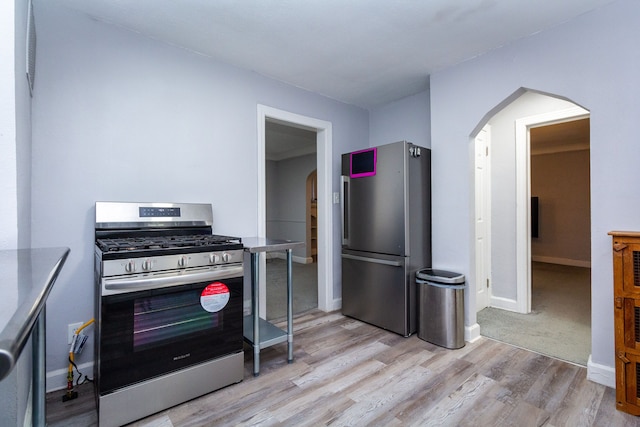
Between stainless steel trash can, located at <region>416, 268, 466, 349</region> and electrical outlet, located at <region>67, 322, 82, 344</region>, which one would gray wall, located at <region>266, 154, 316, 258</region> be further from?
electrical outlet, located at <region>67, 322, 82, 344</region>

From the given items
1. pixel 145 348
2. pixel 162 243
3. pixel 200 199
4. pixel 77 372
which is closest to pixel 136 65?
pixel 200 199

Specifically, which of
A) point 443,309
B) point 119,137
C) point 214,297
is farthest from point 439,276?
point 119,137

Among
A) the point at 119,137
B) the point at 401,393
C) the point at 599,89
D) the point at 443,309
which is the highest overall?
the point at 599,89

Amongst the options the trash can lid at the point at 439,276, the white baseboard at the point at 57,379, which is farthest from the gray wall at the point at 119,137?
the trash can lid at the point at 439,276

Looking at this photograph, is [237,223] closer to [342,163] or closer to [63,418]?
[342,163]

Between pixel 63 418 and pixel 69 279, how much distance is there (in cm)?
79

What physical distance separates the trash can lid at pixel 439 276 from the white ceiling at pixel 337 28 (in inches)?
73.3

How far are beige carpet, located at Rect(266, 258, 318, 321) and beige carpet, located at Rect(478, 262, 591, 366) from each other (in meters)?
1.91

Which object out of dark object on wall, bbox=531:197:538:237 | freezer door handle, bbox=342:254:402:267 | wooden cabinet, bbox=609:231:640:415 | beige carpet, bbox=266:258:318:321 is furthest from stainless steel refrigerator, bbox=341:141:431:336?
dark object on wall, bbox=531:197:538:237

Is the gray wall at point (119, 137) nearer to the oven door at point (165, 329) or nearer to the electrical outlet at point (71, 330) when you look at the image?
the electrical outlet at point (71, 330)

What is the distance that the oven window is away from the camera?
1.62m

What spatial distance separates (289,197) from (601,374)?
606 centimetres

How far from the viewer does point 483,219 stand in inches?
136

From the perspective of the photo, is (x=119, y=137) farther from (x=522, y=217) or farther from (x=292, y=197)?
(x=292, y=197)
